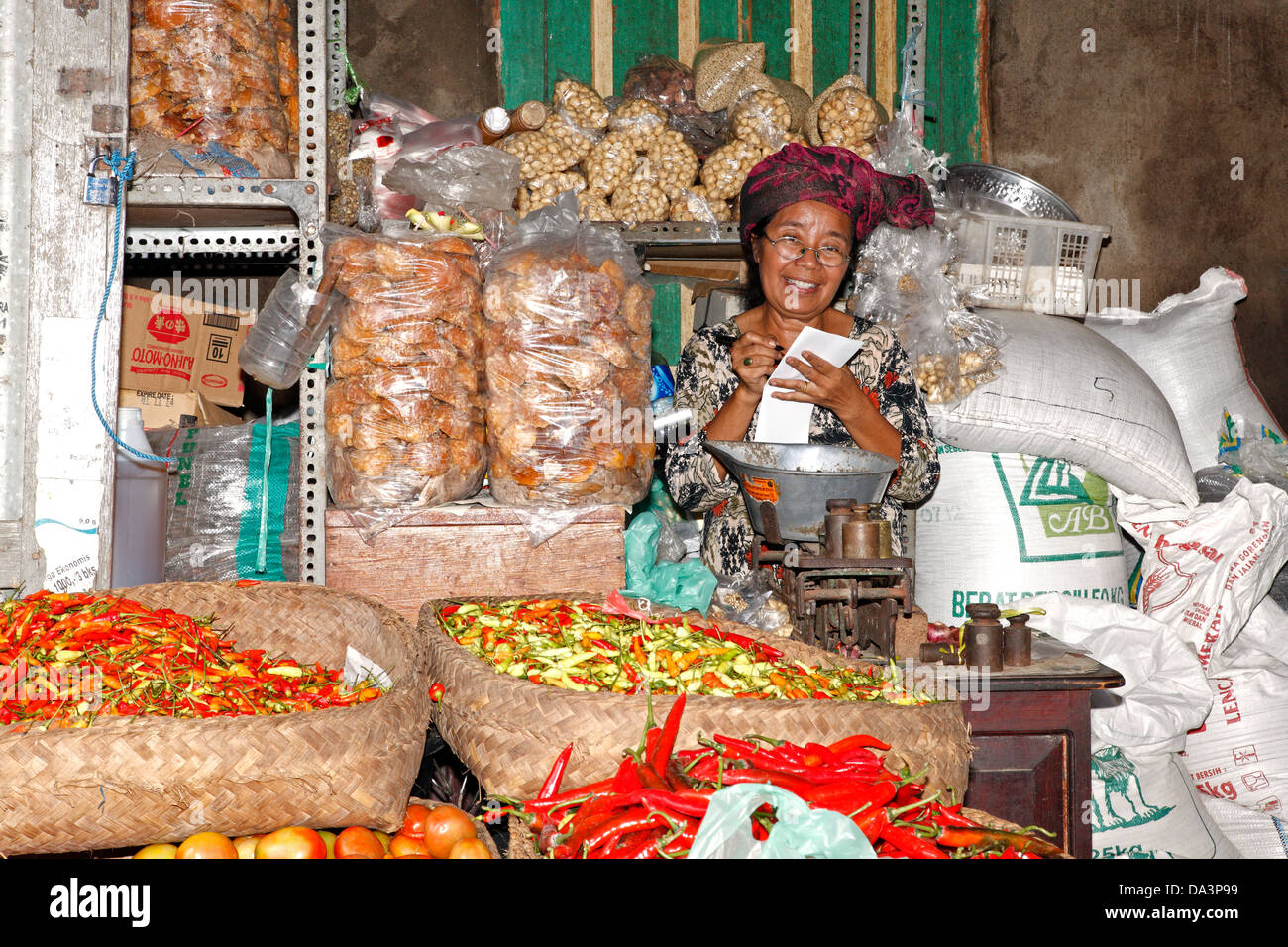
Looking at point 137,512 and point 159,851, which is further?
point 137,512

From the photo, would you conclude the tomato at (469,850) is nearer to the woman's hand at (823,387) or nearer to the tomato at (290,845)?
the tomato at (290,845)

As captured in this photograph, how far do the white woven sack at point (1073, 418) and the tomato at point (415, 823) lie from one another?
5.92ft

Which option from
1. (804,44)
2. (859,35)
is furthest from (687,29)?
(859,35)

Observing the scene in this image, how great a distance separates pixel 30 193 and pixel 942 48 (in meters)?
3.10

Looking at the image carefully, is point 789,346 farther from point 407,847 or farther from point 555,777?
point 407,847

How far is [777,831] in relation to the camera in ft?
4.10

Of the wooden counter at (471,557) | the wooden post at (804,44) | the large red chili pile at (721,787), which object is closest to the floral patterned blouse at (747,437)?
the wooden counter at (471,557)

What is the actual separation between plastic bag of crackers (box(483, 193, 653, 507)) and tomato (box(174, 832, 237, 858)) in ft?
3.38

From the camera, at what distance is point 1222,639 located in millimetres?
2799

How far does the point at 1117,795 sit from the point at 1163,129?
258 centimetres

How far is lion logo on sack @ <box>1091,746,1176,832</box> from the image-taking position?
2.51 meters

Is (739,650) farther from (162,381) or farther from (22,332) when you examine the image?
(162,381)

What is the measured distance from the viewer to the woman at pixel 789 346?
8.18 ft
